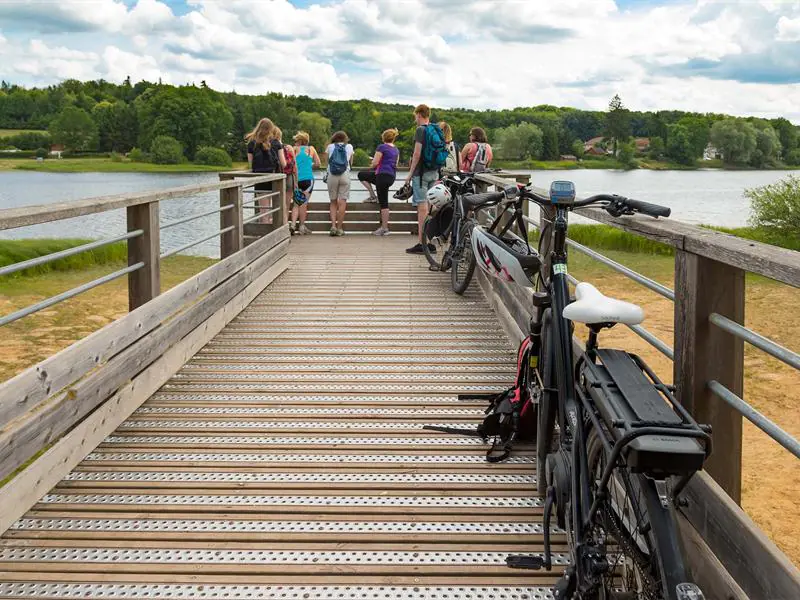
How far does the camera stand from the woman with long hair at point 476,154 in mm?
12602

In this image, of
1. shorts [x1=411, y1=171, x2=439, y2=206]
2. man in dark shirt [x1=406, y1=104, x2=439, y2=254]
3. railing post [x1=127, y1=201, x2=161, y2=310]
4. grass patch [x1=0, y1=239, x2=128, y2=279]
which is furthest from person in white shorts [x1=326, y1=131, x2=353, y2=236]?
grass patch [x1=0, y1=239, x2=128, y2=279]

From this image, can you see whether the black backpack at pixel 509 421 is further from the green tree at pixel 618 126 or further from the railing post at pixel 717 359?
the green tree at pixel 618 126

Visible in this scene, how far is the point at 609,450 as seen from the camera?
2.31 meters

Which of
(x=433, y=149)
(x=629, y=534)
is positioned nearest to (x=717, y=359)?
(x=629, y=534)

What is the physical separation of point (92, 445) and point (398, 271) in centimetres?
641

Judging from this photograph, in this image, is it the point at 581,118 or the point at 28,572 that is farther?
the point at 581,118

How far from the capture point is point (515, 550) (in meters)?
3.39

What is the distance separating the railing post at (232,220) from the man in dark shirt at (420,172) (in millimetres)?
3290

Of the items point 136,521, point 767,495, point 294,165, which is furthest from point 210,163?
point 136,521

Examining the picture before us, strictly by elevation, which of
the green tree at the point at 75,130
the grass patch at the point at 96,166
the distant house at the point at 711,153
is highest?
the green tree at the point at 75,130

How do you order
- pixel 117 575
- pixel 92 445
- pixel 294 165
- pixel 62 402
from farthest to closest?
1. pixel 294 165
2. pixel 92 445
3. pixel 62 402
4. pixel 117 575

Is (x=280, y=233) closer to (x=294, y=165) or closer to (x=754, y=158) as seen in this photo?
(x=294, y=165)

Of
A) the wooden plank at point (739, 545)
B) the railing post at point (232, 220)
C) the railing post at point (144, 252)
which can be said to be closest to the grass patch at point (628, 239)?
the railing post at point (232, 220)

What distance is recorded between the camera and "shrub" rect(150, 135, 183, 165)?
2569 inches
